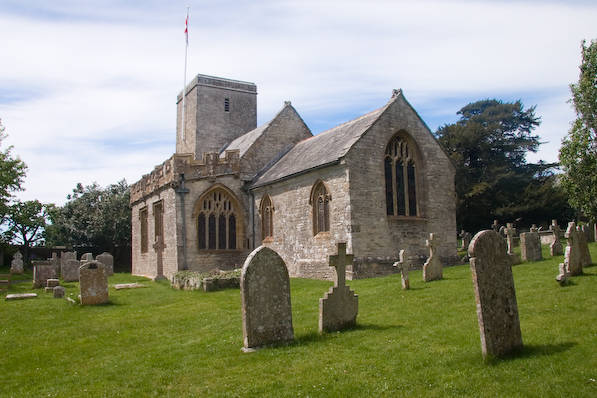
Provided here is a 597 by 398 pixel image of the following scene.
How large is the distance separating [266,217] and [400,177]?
694 centimetres

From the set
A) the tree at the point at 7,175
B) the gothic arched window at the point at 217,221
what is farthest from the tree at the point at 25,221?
the gothic arched window at the point at 217,221

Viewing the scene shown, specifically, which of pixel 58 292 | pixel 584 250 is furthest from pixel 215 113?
pixel 584 250

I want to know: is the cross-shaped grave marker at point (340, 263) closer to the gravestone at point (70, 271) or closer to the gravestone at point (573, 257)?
the gravestone at point (573, 257)

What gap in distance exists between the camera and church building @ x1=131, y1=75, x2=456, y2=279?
56.3 ft

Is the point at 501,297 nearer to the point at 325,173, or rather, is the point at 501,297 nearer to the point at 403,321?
the point at 403,321

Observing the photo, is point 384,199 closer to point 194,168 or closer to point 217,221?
point 217,221

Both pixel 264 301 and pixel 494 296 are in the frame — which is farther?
pixel 264 301

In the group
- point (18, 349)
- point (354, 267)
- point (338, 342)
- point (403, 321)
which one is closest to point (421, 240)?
point (354, 267)

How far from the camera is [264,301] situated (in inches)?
299

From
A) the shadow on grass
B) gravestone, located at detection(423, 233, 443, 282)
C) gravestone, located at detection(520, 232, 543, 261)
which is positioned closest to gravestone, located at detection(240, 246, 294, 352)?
the shadow on grass

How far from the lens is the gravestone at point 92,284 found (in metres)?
13.2

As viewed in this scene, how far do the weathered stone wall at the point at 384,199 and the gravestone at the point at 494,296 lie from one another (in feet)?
33.6

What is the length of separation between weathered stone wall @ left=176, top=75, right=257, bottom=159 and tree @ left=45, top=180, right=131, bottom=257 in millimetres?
8439

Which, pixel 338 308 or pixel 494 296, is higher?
pixel 494 296
